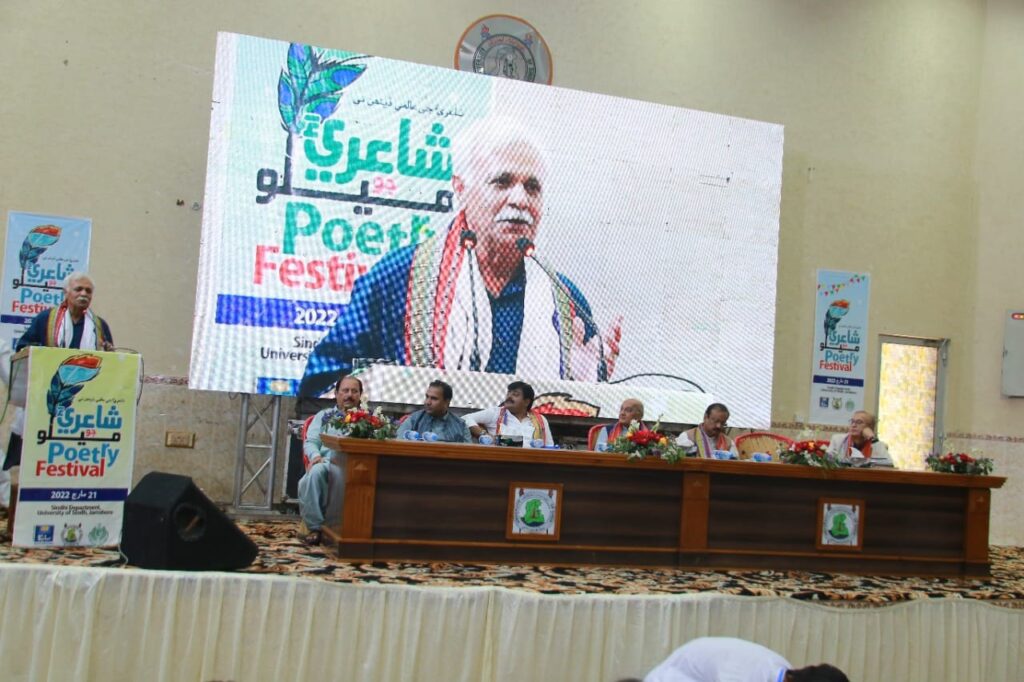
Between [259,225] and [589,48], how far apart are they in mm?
3430

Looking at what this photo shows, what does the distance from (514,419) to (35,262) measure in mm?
3778

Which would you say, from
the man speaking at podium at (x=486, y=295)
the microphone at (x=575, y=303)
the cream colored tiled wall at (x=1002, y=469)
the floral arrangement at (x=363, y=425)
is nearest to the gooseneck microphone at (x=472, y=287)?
the man speaking at podium at (x=486, y=295)

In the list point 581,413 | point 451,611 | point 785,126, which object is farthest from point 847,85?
point 451,611

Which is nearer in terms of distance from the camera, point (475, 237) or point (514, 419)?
point (514, 419)

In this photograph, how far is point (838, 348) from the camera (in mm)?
9906

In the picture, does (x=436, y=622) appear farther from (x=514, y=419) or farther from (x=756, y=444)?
(x=756, y=444)

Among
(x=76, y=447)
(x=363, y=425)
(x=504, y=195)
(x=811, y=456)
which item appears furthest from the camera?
(x=504, y=195)

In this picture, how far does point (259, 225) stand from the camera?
7641 millimetres

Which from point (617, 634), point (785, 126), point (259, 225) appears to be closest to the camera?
point (617, 634)

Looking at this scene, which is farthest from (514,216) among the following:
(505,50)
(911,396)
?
(911,396)

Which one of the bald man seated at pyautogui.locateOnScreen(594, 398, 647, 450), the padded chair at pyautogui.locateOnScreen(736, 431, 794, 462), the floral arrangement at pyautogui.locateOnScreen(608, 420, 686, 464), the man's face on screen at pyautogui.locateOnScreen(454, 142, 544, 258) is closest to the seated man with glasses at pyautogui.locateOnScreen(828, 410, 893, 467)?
the padded chair at pyautogui.locateOnScreen(736, 431, 794, 462)

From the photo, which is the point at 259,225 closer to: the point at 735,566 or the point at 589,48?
the point at 589,48

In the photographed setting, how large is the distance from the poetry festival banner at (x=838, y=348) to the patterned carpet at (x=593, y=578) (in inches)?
142

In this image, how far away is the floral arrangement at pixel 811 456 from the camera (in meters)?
6.14
